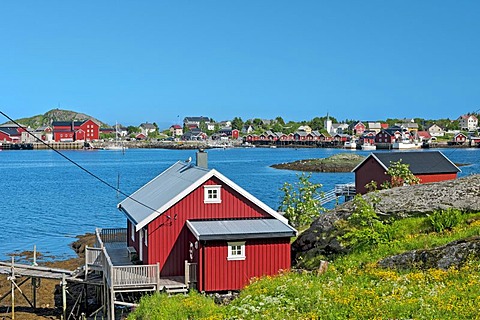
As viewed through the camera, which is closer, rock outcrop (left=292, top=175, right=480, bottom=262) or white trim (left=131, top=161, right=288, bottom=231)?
rock outcrop (left=292, top=175, right=480, bottom=262)

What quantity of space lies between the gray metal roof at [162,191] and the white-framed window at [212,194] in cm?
61

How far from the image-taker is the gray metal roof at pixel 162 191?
24.6 m

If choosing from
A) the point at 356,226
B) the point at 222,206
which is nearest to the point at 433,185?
the point at 356,226

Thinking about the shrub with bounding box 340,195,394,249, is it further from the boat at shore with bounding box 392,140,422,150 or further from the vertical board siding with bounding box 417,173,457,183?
the boat at shore with bounding box 392,140,422,150

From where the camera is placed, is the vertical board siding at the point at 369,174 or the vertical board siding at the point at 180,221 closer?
the vertical board siding at the point at 180,221

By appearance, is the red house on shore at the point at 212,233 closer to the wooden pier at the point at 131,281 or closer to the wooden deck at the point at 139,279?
the wooden pier at the point at 131,281

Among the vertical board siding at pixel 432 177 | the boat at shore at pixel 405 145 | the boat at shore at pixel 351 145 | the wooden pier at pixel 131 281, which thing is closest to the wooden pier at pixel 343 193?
the vertical board siding at pixel 432 177

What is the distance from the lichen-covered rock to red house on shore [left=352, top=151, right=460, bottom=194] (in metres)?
22.7

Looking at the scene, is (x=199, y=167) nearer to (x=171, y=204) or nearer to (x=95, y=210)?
(x=171, y=204)

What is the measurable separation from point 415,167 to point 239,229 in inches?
843

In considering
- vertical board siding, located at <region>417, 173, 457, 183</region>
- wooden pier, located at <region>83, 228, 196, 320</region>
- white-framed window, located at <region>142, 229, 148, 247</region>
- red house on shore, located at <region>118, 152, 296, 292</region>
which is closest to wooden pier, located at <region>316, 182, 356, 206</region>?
vertical board siding, located at <region>417, 173, 457, 183</region>

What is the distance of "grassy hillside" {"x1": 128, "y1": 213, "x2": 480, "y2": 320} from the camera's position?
13.4m

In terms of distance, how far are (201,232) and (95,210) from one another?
1496 inches

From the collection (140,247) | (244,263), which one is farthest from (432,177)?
(140,247)
